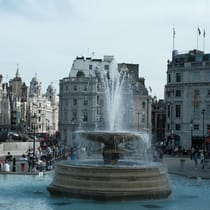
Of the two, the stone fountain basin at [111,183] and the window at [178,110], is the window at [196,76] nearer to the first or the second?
the window at [178,110]

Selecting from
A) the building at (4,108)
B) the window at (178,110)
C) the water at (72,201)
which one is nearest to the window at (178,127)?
the window at (178,110)

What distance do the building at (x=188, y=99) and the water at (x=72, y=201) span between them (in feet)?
165

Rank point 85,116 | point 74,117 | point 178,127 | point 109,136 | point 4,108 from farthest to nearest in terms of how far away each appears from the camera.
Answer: point 4,108
point 85,116
point 74,117
point 178,127
point 109,136

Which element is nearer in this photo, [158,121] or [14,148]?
[14,148]

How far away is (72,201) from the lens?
2055cm

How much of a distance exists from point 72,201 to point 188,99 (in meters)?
60.4

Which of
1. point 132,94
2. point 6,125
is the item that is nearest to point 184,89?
point 132,94

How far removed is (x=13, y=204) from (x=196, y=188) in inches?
434

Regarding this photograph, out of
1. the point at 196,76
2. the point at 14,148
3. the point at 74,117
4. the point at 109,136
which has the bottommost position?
the point at 14,148

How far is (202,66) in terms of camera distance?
7731 centimetres

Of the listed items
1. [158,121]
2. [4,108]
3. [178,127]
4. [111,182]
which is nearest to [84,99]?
[178,127]

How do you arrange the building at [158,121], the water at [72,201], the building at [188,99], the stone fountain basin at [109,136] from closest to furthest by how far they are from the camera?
1. the water at [72,201]
2. the stone fountain basin at [109,136]
3. the building at [188,99]
4. the building at [158,121]

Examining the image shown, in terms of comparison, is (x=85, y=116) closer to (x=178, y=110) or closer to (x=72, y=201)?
(x=178, y=110)

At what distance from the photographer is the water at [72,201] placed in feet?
64.2
